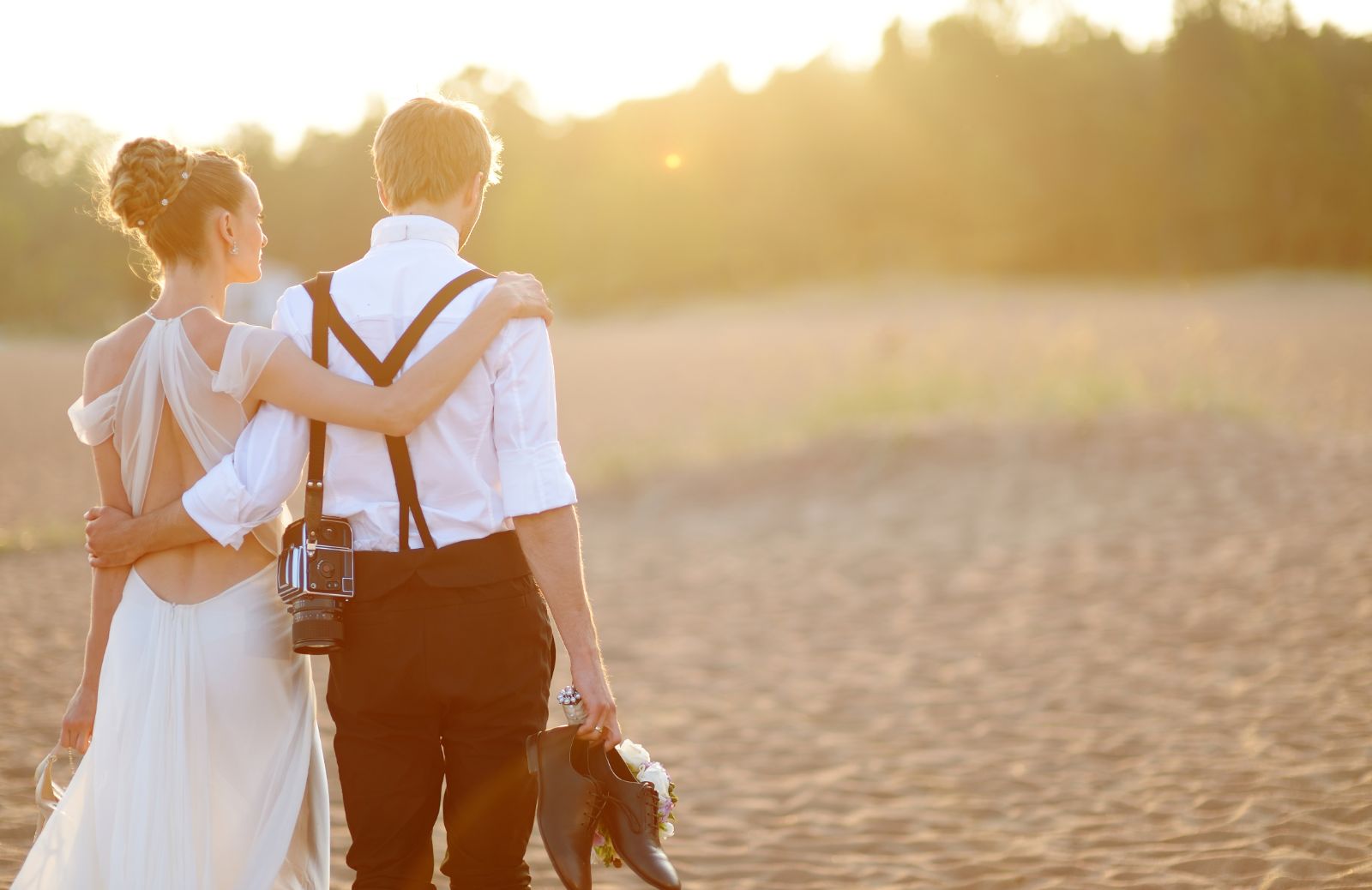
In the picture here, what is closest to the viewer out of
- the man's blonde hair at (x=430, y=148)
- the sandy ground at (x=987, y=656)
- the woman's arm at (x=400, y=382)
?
the woman's arm at (x=400, y=382)

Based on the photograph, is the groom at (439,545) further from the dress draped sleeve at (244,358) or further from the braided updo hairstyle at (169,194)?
the braided updo hairstyle at (169,194)

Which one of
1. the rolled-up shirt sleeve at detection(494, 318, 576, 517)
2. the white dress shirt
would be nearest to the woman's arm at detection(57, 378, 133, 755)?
the white dress shirt

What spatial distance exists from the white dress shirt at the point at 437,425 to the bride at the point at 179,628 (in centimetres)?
27

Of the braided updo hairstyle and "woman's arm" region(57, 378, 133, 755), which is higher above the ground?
the braided updo hairstyle

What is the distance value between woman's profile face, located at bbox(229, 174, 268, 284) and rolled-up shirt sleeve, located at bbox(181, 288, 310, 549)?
24cm

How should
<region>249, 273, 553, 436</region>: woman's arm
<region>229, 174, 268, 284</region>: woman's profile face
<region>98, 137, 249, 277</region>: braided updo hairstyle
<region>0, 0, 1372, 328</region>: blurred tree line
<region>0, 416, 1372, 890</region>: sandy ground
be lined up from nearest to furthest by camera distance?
<region>249, 273, 553, 436</region>: woman's arm → <region>98, 137, 249, 277</region>: braided updo hairstyle → <region>229, 174, 268, 284</region>: woman's profile face → <region>0, 416, 1372, 890</region>: sandy ground → <region>0, 0, 1372, 328</region>: blurred tree line

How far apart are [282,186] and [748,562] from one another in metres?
76.7

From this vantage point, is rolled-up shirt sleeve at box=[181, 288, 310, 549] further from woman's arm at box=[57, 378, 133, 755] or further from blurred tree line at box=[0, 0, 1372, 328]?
blurred tree line at box=[0, 0, 1372, 328]

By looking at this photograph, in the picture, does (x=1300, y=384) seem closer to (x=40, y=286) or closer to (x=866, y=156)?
(x=866, y=156)

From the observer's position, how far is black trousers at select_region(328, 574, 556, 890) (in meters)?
2.43

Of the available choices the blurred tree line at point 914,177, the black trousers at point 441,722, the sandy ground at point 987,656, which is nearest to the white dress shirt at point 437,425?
the black trousers at point 441,722

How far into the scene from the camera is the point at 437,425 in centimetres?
245

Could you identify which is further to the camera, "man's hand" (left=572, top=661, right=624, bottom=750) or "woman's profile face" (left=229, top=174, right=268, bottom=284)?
"woman's profile face" (left=229, top=174, right=268, bottom=284)

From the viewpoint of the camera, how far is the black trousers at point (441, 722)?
243cm
